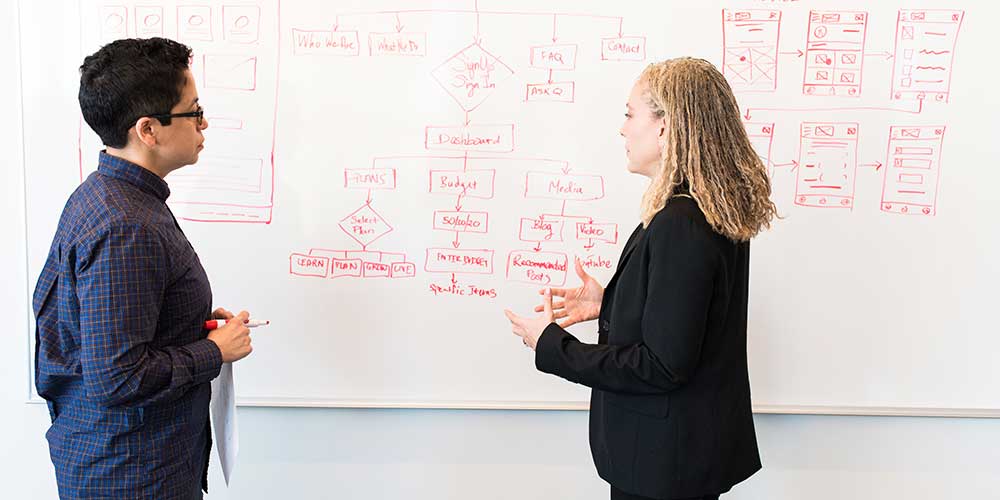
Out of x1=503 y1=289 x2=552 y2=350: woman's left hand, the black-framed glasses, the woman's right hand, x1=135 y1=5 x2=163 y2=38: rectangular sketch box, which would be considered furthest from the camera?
x1=135 y1=5 x2=163 y2=38: rectangular sketch box

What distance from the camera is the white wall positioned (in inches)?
86.6

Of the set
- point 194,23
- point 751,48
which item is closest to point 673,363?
point 751,48

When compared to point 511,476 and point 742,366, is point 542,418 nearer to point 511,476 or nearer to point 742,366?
point 511,476

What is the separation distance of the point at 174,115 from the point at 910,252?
1.93 m

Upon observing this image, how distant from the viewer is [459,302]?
213 cm

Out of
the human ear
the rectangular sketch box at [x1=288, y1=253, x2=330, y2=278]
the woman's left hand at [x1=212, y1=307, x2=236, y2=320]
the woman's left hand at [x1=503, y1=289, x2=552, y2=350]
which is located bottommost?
the woman's left hand at [x1=212, y1=307, x2=236, y2=320]

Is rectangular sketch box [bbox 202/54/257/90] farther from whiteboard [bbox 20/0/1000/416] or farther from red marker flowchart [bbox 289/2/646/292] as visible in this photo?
red marker flowchart [bbox 289/2/646/292]

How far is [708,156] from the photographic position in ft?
4.55

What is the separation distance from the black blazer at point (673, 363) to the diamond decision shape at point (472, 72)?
2.44 ft

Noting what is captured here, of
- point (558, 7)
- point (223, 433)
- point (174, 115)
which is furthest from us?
point (558, 7)

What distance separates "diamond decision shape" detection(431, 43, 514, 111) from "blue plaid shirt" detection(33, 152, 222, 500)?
33.9 inches

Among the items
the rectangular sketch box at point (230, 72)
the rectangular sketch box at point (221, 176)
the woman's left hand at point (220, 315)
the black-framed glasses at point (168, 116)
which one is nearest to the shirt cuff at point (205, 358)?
the woman's left hand at point (220, 315)

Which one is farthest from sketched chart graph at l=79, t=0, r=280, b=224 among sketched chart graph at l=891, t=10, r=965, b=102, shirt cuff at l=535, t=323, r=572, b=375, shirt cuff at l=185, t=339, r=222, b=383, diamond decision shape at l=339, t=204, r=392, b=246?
sketched chart graph at l=891, t=10, r=965, b=102

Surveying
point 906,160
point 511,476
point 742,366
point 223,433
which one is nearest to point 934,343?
point 906,160
